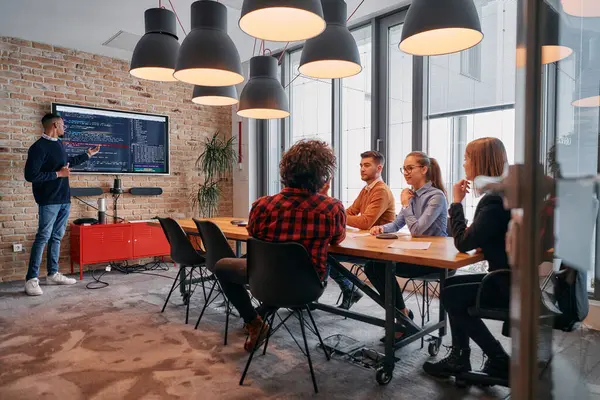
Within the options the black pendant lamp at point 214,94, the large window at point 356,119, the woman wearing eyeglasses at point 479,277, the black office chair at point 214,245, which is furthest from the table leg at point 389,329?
the large window at point 356,119

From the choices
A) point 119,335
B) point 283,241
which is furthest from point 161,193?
point 283,241

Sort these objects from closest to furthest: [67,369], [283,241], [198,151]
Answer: [283,241] < [67,369] < [198,151]

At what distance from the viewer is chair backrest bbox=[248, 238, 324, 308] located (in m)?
1.99

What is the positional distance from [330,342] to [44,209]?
3.19m

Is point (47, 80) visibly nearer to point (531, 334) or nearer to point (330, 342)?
point (330, 342)

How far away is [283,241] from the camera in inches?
82.5

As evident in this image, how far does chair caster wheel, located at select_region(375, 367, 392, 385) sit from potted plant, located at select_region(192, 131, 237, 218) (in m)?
4.06

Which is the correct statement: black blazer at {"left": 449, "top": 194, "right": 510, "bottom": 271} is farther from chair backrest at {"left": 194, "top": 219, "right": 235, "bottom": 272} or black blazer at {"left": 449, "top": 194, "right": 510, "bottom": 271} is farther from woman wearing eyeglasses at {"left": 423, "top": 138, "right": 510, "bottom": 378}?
chair backrest at {"left": 194, "top": 219, "right": 235, "bottom": 272}

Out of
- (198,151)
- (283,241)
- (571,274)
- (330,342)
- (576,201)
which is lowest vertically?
(330,342)

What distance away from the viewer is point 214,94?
3.27 meters

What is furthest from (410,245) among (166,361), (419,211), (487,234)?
(166,361)

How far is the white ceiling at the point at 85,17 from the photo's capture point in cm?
391

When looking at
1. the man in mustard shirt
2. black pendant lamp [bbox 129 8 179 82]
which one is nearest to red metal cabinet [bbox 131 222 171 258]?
black pendant lamp [bbox 129 8 179 82]

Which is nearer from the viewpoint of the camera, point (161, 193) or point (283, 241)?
point (283, 241)
